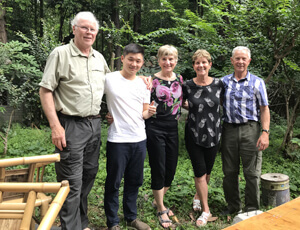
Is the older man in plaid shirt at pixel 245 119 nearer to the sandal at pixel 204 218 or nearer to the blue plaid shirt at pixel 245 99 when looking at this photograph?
the blue plaid shirt at pixel 245 99

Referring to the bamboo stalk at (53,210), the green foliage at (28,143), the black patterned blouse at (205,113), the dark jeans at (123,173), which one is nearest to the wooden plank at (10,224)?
the bamboo stalk at (53,210)

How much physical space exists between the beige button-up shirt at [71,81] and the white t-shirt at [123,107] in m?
0.21

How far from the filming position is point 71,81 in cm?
247

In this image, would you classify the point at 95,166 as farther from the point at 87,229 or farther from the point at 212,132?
the point at 212,132

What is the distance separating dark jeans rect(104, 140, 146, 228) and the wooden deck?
154cm

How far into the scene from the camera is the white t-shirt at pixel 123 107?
2.78 meters

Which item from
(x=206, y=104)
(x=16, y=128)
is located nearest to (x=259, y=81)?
(x=206, y=104)

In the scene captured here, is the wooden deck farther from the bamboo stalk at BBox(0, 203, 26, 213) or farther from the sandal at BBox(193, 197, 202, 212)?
the sandal at BBox(193, 197, 202, 212)

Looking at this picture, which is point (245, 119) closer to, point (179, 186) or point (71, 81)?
point (179, 186)

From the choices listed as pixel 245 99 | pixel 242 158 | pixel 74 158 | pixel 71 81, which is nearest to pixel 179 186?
pixel 242 158

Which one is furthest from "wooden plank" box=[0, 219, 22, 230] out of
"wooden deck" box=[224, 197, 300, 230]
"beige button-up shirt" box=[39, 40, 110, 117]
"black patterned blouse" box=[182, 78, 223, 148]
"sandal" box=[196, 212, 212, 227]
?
"sandal" box=[196, 212, 212, 227]

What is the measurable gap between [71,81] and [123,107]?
22.8 inches

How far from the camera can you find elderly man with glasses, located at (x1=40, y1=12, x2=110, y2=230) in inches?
95.3

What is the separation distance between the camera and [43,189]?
1.61 m
